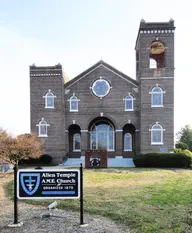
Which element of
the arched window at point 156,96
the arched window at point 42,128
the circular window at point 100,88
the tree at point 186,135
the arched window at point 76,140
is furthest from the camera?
the tree at point 186,135

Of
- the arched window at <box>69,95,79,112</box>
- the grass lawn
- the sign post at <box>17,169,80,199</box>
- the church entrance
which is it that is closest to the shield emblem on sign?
→ the sign post at <box>17,169,80,199</box>

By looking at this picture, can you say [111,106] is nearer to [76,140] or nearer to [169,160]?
[76,140]

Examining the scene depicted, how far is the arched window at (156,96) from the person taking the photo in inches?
1017

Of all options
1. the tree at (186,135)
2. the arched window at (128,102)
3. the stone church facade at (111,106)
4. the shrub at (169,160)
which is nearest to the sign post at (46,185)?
the shrub at (169,160)

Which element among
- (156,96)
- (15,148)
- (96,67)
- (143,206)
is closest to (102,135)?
(156,96)

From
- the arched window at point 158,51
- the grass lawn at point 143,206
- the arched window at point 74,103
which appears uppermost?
the arched window at point 158,51

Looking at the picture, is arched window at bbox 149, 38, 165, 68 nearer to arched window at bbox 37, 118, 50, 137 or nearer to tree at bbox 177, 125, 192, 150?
arched window at bbox 37, 118, 50, 137

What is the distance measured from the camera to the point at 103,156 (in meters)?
21.2

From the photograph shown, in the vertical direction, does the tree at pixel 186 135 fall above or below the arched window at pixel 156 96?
below

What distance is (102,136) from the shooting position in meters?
28.6

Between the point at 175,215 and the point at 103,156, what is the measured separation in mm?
14517

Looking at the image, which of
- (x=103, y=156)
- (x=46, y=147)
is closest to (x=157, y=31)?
(x=103, y=156)

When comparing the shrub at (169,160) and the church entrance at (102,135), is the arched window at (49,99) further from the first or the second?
the shrub at (169,160)

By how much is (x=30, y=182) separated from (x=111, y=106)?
2133 centimetres
